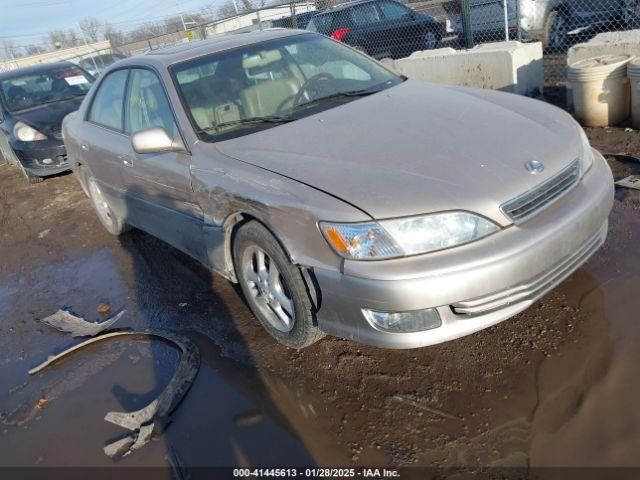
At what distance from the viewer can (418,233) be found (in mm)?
2297

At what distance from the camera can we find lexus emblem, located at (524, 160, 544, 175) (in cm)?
250

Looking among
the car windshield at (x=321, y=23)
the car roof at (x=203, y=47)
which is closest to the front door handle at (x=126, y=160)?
the car roof at (x=203, y=47)

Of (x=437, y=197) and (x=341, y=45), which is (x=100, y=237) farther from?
(x=437, y=197)

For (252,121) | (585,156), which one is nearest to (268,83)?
(252,121)

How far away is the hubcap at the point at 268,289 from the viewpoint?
2.89 meters

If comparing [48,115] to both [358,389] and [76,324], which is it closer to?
[76,324]

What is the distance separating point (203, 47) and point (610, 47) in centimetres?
433

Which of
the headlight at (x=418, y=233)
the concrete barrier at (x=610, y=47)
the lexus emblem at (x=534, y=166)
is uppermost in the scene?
→ the lexus emblem at (x=534, y=166)

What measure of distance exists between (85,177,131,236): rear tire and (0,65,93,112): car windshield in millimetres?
4299

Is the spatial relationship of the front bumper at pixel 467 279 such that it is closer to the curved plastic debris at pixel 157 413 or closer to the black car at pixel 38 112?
the curved plastic debris at pixel 157 413

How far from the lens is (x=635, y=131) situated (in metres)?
5.17

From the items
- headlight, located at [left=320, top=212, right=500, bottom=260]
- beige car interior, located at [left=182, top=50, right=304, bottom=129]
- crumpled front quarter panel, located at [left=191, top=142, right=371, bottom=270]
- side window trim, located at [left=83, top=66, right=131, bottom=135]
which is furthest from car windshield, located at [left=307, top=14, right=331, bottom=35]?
headlight, located at [left=320, top=212, right=500, bottom=260]

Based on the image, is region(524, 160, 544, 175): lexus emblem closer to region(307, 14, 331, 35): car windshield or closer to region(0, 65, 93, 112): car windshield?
region(0, 65, 93, 112): car windshield

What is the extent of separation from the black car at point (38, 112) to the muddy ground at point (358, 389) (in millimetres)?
4676
